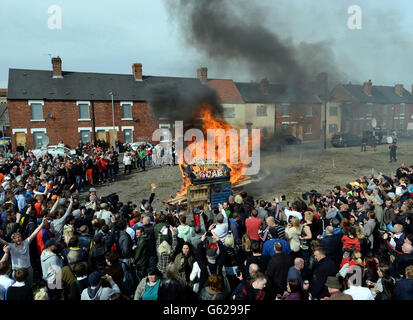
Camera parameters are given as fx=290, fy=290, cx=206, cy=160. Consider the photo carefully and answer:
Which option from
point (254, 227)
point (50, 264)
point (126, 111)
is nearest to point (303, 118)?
point (126, 111)

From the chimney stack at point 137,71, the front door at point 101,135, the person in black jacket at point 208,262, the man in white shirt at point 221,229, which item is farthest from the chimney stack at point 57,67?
the person in black jacket at point 208,262

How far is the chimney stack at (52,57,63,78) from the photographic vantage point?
1158 inches

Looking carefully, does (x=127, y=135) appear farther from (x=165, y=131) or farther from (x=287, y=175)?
(x=287, y=175)

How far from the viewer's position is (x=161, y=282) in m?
4.30

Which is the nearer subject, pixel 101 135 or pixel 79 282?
pixel 79 282

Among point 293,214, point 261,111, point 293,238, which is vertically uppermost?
point 261,111

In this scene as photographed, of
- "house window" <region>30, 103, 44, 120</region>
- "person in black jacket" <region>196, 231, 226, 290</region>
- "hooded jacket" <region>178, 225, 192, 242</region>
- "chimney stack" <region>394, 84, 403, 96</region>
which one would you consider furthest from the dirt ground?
"chimney stack" <region>394, 84, 403, 96</region>

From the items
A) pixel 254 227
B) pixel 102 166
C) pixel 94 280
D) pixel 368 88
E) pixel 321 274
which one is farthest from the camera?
pixel 368 88

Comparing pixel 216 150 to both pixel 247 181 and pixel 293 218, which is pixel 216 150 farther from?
pixel 293 218

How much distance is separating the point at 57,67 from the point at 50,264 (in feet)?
98.1

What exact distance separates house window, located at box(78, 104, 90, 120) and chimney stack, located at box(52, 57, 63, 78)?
4101mm

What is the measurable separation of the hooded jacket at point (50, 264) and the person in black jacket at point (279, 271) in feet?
11.8

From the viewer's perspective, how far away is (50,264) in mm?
4961

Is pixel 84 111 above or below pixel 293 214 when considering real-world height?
above
